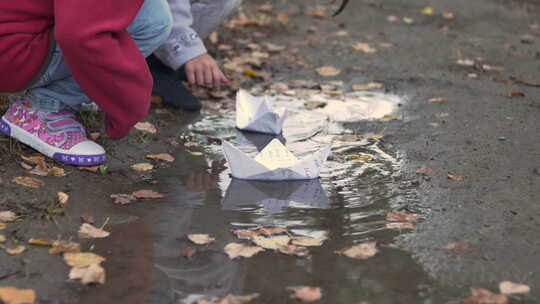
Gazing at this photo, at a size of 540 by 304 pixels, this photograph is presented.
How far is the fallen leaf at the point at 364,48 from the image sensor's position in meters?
5.11

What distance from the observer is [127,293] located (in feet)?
6.84

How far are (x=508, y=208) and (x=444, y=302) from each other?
736 mm

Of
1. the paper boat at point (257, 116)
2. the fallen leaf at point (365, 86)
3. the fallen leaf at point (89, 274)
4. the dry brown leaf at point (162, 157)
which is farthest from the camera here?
the fallen leaf at point (365, 86)

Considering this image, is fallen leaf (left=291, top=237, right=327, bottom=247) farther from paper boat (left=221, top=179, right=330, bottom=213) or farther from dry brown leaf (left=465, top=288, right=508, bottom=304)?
dry brown leaf (left=465, top=288, right=508, bottom=304)

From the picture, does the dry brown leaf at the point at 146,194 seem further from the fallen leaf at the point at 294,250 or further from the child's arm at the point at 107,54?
the fallen leaf at the point at 294,250

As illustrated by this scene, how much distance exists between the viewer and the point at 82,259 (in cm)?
223

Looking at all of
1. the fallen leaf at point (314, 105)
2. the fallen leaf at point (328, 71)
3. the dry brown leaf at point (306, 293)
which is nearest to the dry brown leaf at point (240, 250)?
the dry brown leaf at point (306, 293)

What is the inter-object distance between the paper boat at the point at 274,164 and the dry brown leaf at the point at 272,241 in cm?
54

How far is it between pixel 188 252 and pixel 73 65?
83 cm

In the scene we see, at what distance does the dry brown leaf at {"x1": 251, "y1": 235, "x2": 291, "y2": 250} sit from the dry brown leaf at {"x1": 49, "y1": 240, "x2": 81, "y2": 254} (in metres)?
0.55

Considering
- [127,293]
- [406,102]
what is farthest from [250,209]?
[406,102]

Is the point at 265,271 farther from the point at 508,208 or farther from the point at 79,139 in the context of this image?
the point at 79,139

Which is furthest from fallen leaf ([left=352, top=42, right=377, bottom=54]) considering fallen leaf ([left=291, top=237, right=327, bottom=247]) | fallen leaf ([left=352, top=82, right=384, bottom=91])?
fallen leaf ([left=291, top=237, right=327, bottom=247])

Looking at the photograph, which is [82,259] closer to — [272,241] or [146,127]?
[272,241]
